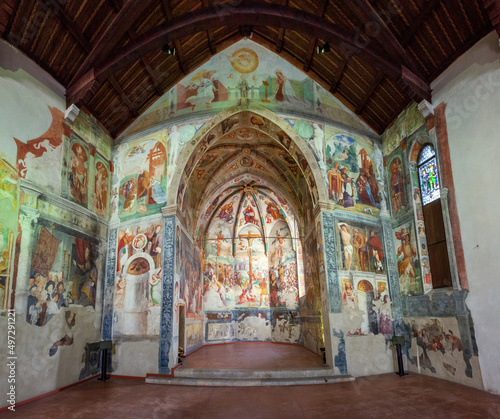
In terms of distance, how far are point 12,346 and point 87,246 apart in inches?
153

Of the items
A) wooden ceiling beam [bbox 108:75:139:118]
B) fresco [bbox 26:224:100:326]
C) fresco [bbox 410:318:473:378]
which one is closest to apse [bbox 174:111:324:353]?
wooden ceiling beam [bbox 108:75:139:118]

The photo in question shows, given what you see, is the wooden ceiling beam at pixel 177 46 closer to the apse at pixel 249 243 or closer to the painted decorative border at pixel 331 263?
the apse at pixel 249 243

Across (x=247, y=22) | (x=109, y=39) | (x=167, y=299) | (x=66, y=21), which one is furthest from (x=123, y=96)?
(x=167, y=299)

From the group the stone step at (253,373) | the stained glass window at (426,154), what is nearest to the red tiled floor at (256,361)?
the stone step at (253,373)

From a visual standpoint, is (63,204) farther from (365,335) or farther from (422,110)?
(422,110)

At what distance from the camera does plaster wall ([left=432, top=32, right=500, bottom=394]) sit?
8.41 m

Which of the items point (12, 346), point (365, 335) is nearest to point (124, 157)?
point (12, 346)

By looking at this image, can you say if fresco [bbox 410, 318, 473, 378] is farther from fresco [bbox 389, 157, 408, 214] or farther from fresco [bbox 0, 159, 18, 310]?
fresco [bbox 0, 159, 18, 310]

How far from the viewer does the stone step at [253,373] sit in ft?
34.3

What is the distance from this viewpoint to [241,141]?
16.5m

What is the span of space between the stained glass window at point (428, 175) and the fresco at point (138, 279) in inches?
340

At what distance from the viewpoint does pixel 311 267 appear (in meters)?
16.5

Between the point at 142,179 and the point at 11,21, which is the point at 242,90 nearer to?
the point at 142,179

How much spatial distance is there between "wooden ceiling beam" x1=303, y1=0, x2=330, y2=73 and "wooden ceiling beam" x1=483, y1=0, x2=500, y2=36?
3.96m
